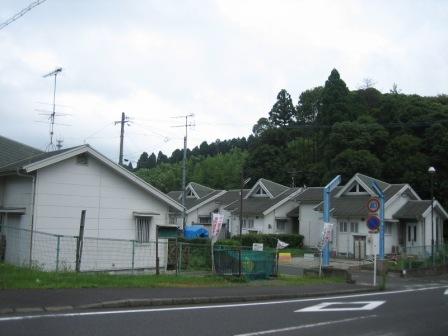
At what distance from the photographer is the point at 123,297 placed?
10.7m

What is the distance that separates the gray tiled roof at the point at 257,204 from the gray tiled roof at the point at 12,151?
28.2 meters

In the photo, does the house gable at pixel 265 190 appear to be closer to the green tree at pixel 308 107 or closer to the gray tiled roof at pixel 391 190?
the gray tiled roof at pixel 391 190

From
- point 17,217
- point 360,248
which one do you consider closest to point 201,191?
point 360,248

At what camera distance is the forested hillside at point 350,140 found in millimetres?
48500

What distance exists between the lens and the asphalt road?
7.81 m

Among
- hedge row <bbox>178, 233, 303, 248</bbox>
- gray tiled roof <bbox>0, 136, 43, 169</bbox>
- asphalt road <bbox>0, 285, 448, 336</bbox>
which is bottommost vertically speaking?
asphalt road <bbox>0, 285, 448, 336</bbox>

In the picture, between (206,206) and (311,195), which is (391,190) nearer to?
(311,195)

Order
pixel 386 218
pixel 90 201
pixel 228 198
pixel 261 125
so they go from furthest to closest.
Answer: pixel 261 125, pixel 228 198, pixel 386 218, pixel 90 201

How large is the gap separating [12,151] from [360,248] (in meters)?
27.2

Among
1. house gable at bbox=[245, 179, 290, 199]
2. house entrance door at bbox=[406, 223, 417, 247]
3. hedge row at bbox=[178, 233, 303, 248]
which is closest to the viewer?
house entrance door at bbox=[406, 223, 417, 247]

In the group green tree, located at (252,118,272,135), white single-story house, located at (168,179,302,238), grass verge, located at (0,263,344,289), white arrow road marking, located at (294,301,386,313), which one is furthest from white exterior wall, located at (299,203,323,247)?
green tree, located at (252,118,272,135)

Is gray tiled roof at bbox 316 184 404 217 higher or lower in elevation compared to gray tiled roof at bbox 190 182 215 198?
lower

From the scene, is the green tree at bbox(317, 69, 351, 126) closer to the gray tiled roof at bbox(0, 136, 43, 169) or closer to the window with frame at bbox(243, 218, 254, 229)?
the window with frame at bbox(243, 218, 254, 229)

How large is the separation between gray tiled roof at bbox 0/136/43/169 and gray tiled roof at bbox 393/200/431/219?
29003mm
